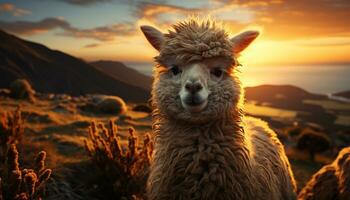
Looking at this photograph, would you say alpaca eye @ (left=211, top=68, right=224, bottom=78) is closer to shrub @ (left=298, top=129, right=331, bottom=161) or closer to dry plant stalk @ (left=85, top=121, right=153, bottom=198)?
dry plant stalk @ (left=85, top=121, right=153, bottom=198)

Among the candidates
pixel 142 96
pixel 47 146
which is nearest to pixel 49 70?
pixel 142 96

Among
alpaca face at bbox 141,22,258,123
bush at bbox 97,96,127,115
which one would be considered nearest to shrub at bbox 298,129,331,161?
bush at bbox 97,96,127,115

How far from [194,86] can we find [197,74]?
0.17m

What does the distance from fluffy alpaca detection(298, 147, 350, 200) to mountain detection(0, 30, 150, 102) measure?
84201 millimetres

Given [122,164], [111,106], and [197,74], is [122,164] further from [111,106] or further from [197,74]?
[111,106]

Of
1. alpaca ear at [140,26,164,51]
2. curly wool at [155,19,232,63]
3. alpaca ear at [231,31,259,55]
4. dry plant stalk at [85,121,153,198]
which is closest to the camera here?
curly wool at [155,19,232,63]

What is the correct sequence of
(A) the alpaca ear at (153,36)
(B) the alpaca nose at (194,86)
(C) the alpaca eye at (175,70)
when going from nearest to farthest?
(B) the alpaca nose at (194,86)
(C) the alpaca eye at (175,70)
(A) the alpaca ear at (153,36)

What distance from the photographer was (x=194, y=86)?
3322 mm

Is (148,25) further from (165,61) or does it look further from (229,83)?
(229,83)

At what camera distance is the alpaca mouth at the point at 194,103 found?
3.33m

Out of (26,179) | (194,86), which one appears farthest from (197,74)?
(26,179)

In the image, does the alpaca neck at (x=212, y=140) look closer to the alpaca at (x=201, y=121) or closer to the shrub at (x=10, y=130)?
the alpaca at (x=201, y=121)

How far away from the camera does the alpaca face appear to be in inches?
135

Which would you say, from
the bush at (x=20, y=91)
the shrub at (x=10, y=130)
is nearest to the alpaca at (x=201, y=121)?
the shrub at (x=10, y=130)
